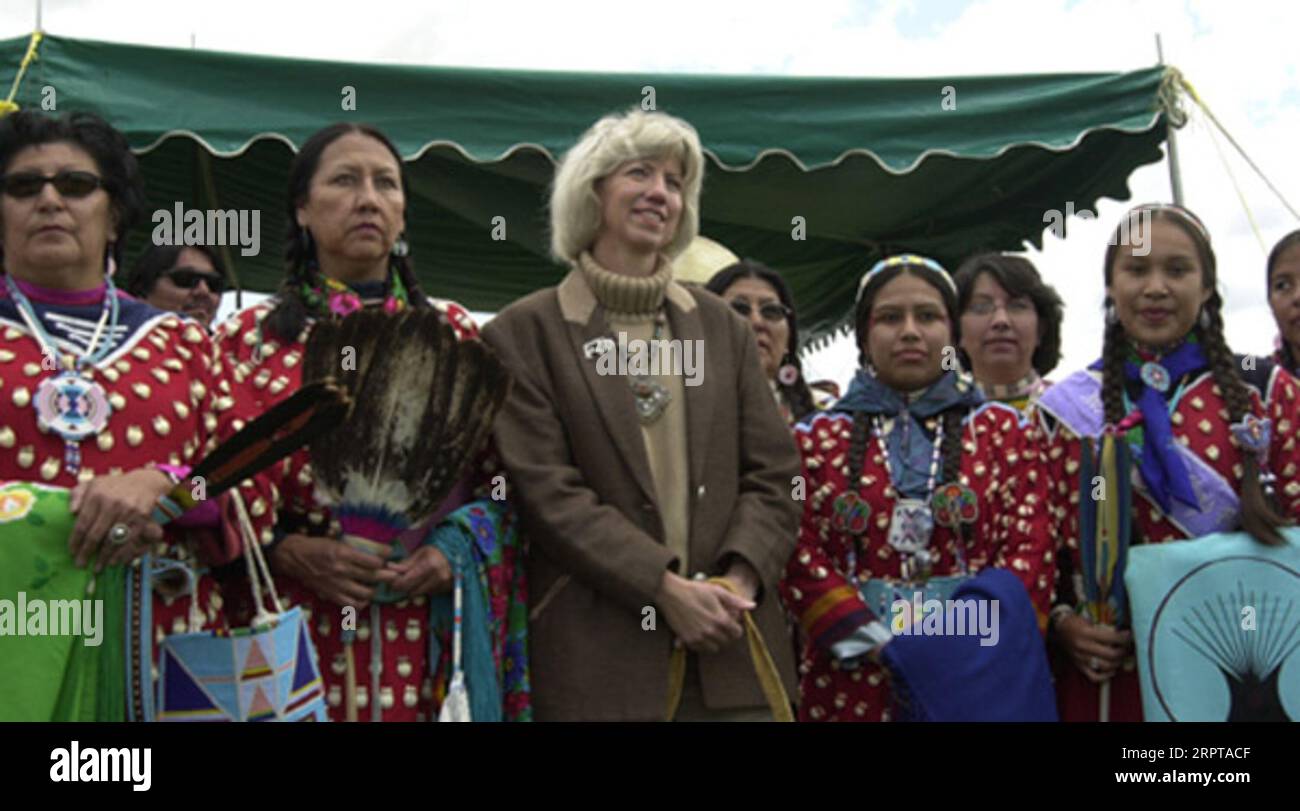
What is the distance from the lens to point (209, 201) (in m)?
5.81

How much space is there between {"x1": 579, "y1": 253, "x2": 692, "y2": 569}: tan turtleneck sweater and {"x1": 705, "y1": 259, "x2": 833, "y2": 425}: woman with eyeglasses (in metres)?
0.92

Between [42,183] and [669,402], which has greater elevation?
[42,183]

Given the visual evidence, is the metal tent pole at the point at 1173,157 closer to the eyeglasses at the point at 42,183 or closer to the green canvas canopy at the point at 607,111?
the green canvas canopy at the point at 607,111

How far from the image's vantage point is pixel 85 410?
87.7 inches

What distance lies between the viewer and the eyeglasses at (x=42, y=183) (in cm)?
236

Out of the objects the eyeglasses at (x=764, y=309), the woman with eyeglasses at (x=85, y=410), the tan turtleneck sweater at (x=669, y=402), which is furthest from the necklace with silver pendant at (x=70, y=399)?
the eyeglasses at (x=764, y=309)

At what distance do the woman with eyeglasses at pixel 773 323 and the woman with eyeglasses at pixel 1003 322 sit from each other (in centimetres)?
52

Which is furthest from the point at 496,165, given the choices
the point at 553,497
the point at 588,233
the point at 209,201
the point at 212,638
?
the point at 212,638

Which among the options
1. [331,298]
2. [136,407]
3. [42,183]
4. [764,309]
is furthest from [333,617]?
[764,309]

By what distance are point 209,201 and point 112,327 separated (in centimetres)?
367

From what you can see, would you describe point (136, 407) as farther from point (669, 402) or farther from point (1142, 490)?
point (1142, 490)

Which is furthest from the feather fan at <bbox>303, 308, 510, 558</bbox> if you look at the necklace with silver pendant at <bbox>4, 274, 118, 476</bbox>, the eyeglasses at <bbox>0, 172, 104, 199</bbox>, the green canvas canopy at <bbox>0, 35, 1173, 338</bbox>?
the green canvas canopy at <bbox>0, 35, 1173, 338</bbox>

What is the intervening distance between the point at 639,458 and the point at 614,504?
0.36 ft

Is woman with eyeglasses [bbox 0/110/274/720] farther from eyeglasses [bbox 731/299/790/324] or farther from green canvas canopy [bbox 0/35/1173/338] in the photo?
green canvas canopy [bbox 0/35/1173/338]
